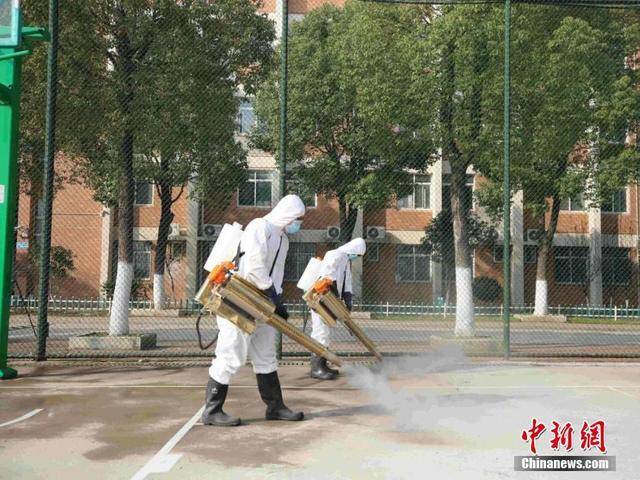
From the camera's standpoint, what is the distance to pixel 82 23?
11383 millimetres

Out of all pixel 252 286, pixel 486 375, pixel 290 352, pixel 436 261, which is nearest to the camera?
pixel 252 286

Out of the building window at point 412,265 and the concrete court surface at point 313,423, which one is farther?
the building window at point 412,265

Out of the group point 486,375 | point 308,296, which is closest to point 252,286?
point 308,296

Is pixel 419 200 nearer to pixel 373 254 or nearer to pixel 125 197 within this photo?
pixel 373 254

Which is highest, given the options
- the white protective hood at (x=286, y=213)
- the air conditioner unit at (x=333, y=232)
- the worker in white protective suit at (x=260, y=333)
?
the air conditioner unit at (x=333, y=232)

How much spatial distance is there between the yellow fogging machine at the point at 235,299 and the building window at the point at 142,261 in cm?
2039

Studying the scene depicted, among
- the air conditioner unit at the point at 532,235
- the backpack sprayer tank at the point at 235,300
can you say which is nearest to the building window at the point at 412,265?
the air conditioner unit at the point at 532,235

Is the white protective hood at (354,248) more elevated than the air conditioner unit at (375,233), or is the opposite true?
the air conditioner unit at (375,233)

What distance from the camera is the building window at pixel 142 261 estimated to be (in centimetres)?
2528

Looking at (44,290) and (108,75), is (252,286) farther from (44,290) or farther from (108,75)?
(108,75)

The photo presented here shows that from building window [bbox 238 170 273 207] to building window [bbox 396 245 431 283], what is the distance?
7.59 m

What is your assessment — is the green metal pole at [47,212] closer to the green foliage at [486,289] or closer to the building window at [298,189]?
the building window at [298,189]

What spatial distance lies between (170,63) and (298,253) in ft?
48.3

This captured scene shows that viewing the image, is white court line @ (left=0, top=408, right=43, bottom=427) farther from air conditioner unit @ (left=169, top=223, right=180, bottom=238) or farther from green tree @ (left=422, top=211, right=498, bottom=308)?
air conditioner unit @ (left=169, top=223, right=180, bottom=238)
